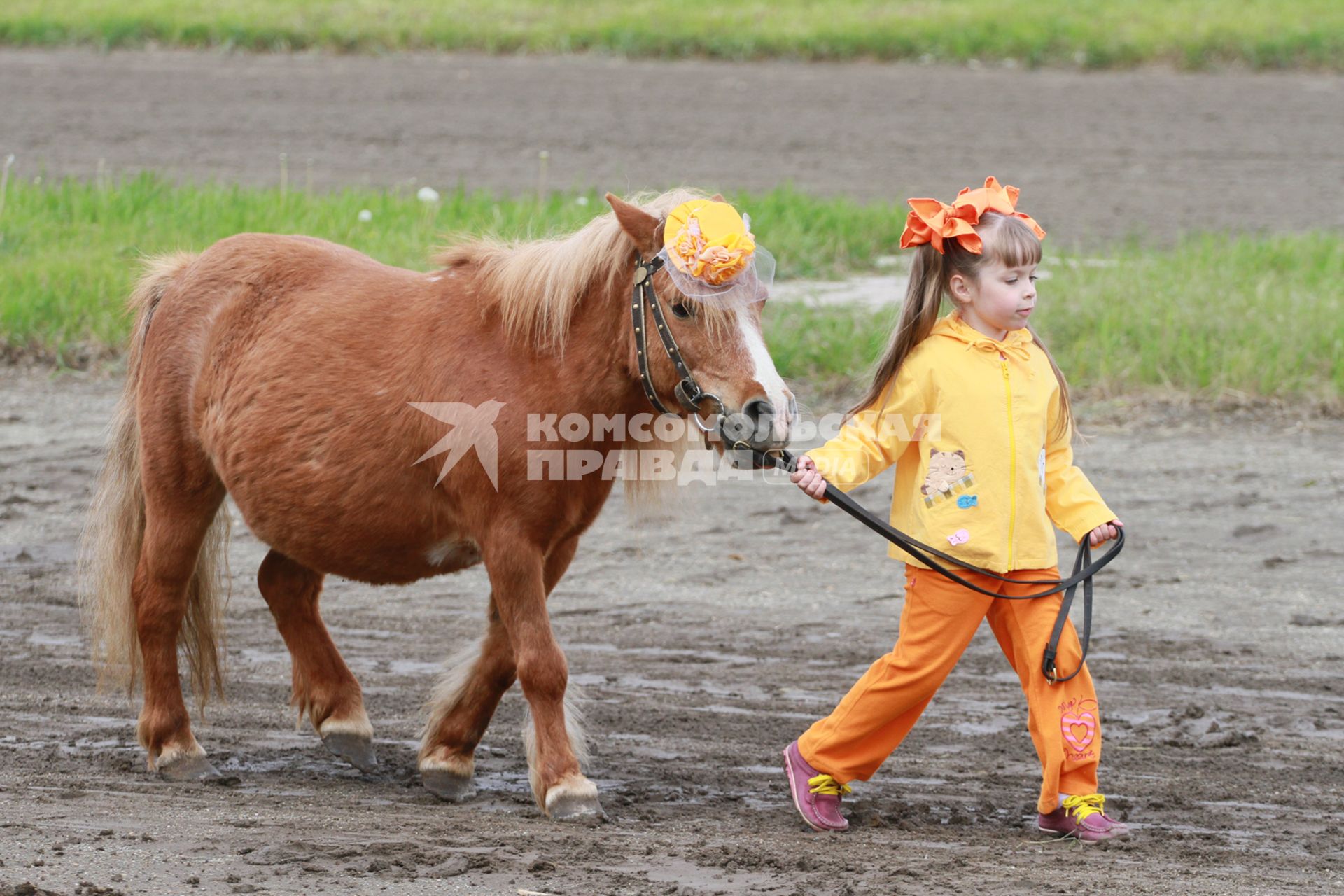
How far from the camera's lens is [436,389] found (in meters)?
3.89

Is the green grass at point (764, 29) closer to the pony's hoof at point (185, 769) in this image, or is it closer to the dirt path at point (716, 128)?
the dirt path at point (716, 128)

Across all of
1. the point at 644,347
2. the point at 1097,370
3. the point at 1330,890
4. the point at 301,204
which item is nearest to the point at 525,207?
the point at 301,204

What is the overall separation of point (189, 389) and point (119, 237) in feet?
17.7

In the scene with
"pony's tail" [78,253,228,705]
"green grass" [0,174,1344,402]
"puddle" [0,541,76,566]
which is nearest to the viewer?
"pony's tail" [78,253,228,705]

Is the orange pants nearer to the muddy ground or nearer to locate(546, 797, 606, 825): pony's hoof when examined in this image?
the muddy ground

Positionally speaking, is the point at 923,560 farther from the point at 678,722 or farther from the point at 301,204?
the point at 301,204

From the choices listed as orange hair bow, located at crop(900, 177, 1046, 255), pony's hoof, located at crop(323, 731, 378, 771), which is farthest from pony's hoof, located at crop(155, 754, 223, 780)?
orange hair bow, located at crop(900, 177, 1046, 255)

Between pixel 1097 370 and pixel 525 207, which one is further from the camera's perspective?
pixel 525 207

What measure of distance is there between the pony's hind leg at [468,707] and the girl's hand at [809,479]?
2.58 ft

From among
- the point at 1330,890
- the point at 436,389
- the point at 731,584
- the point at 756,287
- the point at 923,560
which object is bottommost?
the point at 731,584

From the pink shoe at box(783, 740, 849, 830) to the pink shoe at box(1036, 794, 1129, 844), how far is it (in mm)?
513

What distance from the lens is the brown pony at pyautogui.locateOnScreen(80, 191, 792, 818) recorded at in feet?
12.4

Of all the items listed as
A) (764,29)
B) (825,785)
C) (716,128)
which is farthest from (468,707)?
(764,29)
